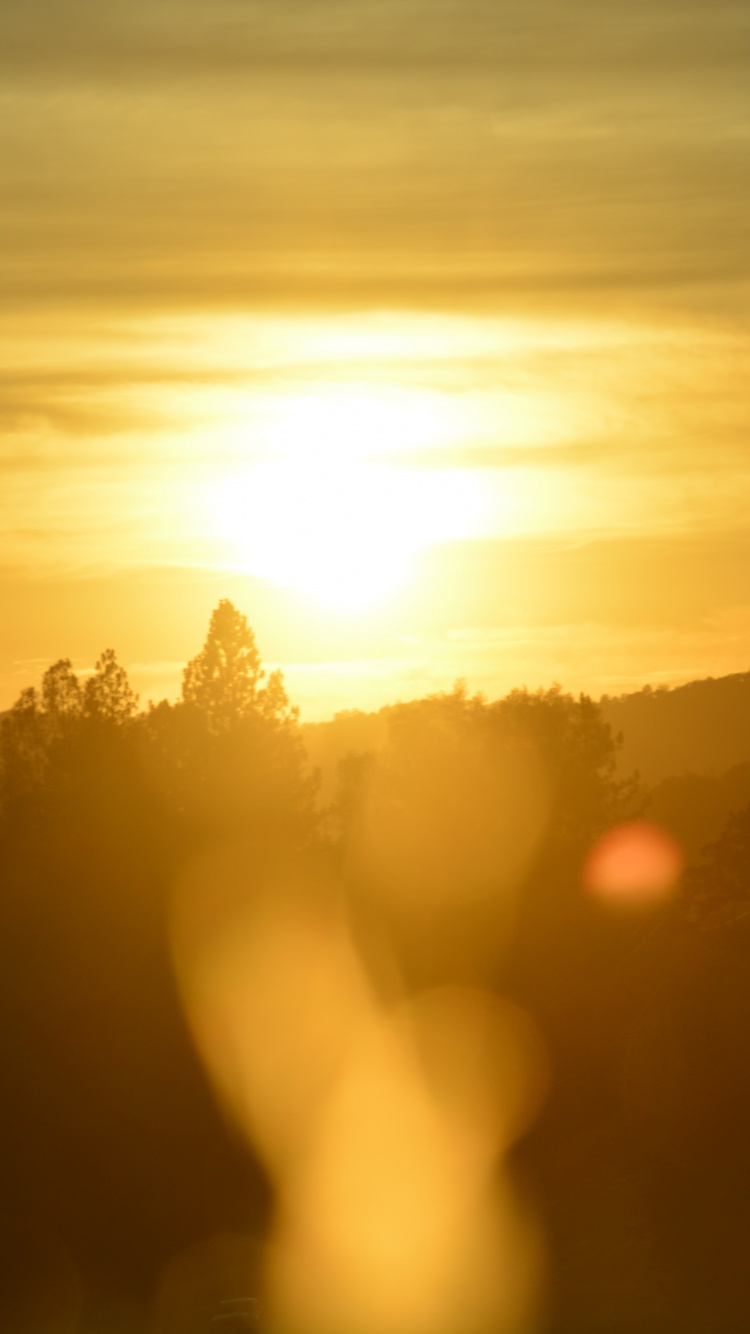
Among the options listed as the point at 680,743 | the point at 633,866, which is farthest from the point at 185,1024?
the point at 680,743

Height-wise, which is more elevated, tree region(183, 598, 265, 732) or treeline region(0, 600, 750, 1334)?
tree region(183, 598, 265, 732)

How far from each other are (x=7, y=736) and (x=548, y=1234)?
887 inches

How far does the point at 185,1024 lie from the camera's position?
1098 inches

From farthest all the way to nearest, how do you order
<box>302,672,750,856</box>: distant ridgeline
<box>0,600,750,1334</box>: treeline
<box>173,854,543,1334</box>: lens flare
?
<box>302,672,750,856</box>: distant ridgeline, <box>0,600,750,1334</box>: treeline, <box>173,854,543,1334</box>: lens flare

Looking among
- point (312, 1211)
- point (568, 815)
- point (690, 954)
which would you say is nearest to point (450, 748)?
point (568, 815)

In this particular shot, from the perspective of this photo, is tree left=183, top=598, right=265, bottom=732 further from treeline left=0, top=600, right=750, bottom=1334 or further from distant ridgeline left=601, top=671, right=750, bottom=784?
distant ridgeline left=601, top=671, right=750, bottom=784

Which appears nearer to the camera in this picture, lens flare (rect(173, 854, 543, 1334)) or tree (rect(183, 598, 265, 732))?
lens flare (rect(173, 854, 543, 1334))

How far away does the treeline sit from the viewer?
22.3 meters

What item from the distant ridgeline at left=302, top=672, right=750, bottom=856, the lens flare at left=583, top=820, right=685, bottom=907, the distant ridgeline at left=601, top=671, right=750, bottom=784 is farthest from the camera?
the distant ridgeline at left=601, top=671, right=750, bottom=784

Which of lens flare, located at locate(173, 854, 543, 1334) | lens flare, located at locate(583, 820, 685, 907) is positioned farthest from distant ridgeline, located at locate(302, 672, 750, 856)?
lens flare, located at locate(173, 854, 543, 1334)

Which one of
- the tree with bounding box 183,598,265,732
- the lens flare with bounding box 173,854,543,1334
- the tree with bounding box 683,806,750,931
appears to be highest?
the tree with bounding box 183,598,265,732

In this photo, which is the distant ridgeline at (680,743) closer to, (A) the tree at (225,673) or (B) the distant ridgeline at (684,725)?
(B) the distant ridgeline at (684,725)

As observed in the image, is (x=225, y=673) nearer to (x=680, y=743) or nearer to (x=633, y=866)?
(x=633, y=866)

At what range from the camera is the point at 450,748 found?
47562 mm
